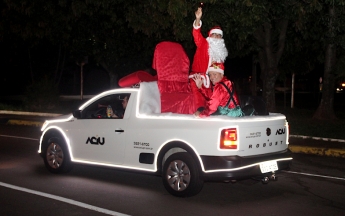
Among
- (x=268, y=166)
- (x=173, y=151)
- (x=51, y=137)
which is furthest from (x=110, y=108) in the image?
(x=268, y=166)

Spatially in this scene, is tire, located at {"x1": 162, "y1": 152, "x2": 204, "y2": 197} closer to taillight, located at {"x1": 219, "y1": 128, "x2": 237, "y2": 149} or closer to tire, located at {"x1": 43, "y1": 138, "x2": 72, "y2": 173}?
taillight, located at {"x1": 219, "y1": 128, "x2": 237, "y2": 149}

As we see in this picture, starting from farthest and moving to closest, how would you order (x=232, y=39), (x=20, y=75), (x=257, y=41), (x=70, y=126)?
(x=20, y=75) → (x=232, y=39) → (x=257, y=41) → (x=70, y=126)

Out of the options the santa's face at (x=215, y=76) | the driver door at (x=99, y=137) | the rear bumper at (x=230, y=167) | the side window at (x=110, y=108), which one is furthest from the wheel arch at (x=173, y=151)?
the santa's face at (x=215, y=76)

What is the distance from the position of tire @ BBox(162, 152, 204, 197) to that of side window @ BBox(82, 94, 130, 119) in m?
1.37

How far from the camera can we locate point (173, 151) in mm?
8023

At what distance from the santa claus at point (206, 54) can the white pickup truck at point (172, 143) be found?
71 cm

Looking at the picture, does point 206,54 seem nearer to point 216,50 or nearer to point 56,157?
point 216,50

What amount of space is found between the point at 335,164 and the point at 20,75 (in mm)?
44897

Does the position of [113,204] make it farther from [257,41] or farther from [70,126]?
[257,41]

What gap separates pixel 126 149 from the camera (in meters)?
8.52

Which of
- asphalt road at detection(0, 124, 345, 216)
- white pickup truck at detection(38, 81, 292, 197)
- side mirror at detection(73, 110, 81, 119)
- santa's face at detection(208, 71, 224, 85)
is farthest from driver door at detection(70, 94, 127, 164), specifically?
santa's face at detection(208, 71, 224, 85)

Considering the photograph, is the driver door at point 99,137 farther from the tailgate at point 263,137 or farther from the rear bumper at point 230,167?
the tailgate at point 263,137

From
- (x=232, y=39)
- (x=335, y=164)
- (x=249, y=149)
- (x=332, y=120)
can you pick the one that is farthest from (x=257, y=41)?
(x=249, y=149)

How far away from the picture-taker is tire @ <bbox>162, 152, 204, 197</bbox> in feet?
24.9
